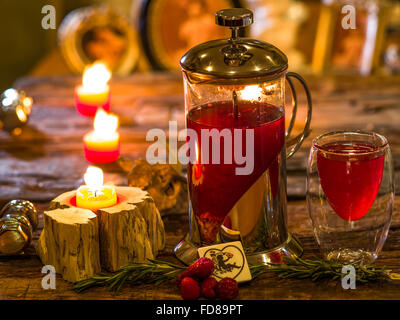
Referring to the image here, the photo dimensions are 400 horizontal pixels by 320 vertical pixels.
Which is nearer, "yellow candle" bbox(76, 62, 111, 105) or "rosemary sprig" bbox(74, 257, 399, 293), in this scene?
"rosemary sprig" bbox(74, 257, 399, 293)

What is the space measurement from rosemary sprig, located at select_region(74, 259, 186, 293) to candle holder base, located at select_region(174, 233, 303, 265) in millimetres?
51

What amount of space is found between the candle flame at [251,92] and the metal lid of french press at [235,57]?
0.04 metres

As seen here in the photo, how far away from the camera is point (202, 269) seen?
93cm

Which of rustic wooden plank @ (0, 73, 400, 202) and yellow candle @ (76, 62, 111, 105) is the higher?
yellow candle @ (76, 62, 111, 105)

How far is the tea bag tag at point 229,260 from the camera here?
0.95 meters

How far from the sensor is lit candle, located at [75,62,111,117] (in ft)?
5.82

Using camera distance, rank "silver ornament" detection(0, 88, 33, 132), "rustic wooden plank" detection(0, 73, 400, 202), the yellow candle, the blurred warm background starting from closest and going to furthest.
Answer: "rustic wooden plank" detection(0, 73, 400, 202) → "silver ornament" detection(0, 88, 33, 132) → the yellow candle → the blurred warm background

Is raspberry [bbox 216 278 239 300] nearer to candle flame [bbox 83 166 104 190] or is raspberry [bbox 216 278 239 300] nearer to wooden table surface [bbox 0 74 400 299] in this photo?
wooden table surface [bbox 0 74 400 299]

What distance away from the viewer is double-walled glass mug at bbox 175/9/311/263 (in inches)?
37.0

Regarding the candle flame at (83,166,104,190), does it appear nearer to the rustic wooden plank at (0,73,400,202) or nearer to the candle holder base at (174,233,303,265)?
the candle holder base at (174,233,303,265)

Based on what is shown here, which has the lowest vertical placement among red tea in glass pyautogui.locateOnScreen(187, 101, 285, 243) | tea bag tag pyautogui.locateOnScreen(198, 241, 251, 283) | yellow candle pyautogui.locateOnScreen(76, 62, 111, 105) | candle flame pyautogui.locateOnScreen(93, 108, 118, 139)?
tea bag tag pyautogui.locateOnScreen(198, 241, 251, 283)

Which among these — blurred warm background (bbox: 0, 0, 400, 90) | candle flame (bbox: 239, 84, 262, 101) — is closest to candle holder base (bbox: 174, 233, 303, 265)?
candle flame (bbox: 239, 84, 262, 101)

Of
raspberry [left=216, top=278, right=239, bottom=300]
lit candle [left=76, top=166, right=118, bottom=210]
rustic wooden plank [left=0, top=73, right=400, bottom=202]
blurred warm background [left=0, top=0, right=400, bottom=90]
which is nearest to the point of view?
raspberry [left=216, top=278, right=239, bottom=300]

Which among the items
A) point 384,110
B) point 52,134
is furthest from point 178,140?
point 384,110
